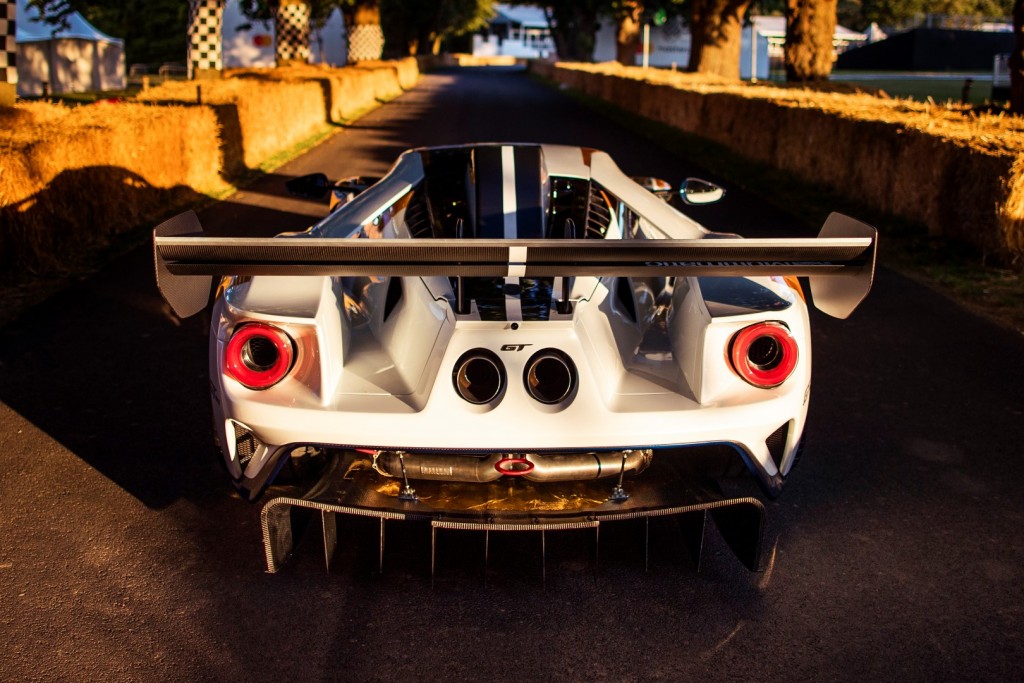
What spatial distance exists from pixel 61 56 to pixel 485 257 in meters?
32.4

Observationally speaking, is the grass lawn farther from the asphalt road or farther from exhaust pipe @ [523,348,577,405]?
exhaust pipe @ [523,348,577,405]

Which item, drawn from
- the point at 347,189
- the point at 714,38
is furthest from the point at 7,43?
the point at 714,38

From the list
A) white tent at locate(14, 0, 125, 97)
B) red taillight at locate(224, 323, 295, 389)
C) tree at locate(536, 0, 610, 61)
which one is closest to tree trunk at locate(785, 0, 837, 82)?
white tent at locate(14, 0, 125, 97)

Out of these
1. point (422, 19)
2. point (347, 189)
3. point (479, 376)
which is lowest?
point (479, 376)

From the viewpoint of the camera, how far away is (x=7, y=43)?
1356cm

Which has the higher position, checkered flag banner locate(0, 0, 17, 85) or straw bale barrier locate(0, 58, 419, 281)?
checkered flag banner locate(0, 0, 17, 85)

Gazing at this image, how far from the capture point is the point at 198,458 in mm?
4566

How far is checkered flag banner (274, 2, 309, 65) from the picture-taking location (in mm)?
33312

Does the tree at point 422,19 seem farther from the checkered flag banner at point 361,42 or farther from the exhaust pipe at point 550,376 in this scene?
the exhaust pipe at point 550,376

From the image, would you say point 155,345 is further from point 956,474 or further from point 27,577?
point 956,474

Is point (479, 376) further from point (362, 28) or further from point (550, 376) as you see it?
point (362, 28)

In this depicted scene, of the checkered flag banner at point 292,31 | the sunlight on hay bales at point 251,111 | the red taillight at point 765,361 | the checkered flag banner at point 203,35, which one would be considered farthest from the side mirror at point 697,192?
the checkered flag banner at point 292,31

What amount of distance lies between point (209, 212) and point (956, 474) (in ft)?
30.3

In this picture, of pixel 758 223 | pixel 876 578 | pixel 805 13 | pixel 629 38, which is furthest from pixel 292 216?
pixel 629 38
